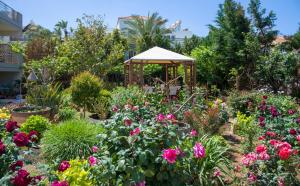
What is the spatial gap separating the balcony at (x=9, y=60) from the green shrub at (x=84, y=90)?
10364 mm

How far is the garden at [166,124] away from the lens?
3.17 meters

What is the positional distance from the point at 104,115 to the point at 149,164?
20.2 feet

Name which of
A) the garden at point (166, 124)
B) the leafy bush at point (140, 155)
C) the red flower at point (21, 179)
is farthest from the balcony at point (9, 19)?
the red flower at point (21, 179)

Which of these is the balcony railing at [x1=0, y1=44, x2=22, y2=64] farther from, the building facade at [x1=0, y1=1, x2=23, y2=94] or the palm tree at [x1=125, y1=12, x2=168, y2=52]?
the palm tree at [x1=125, y1=12, x2=168, y2=52]

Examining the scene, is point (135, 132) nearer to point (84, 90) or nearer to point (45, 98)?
point (45, 98)

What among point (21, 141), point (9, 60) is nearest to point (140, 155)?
point (21, 141)

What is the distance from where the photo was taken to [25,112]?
26.7ft

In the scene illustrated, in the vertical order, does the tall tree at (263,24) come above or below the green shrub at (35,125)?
above

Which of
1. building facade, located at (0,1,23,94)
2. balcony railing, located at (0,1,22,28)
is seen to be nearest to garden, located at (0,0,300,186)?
building facade, located at (0,1,23,94)

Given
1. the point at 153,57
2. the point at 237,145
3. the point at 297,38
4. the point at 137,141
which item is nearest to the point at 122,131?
the point at 137,141

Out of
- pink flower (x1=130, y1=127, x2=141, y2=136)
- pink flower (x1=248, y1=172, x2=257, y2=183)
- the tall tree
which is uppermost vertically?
the tall tree

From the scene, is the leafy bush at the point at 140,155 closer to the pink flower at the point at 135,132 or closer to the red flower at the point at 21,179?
the pink flower at the point at 135,132

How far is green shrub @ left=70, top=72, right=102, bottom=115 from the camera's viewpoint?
34.8ft

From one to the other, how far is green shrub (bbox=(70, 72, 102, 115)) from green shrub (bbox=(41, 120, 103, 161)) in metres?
5.05
